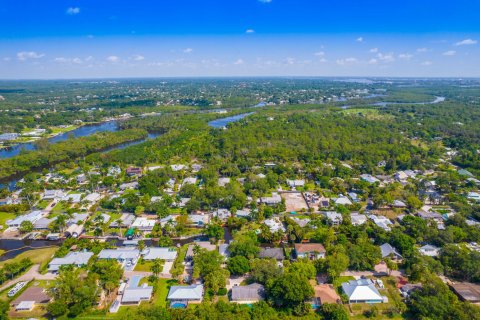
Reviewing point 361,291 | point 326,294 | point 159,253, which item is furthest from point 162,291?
point 361,291

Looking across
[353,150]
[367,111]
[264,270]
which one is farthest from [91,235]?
[367,111]

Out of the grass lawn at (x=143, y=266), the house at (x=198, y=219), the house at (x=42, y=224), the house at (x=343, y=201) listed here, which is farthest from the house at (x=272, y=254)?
the house at (x=42, y=224)

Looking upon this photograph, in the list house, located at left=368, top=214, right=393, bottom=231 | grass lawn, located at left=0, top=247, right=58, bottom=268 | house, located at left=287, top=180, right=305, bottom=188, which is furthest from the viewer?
house, located at left=287, top=180, right=305, bottom=188

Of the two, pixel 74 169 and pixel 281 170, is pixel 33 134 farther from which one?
pixel 281 170

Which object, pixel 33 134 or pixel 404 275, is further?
pixel 33 134

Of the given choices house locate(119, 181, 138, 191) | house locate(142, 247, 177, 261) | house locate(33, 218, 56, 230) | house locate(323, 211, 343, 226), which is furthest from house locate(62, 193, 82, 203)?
house locate(323, 211, 343, 226)

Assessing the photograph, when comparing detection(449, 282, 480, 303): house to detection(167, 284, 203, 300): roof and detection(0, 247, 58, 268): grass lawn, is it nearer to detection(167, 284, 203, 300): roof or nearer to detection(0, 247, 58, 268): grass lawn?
detection(167, 284, 203, 300): roof

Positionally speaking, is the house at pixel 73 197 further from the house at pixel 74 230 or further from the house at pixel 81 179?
the house at pixel 74 230
